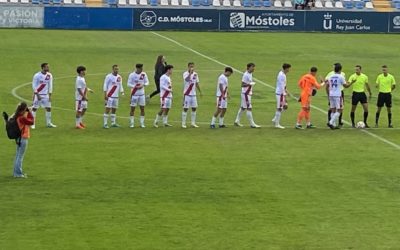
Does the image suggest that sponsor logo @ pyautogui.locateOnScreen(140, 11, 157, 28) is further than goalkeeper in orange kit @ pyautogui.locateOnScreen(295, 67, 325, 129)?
Yes

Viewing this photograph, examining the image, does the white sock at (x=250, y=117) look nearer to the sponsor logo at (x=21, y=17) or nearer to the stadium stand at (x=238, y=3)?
the sponsor logo at (x=21, y=17)

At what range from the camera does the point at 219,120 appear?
3609 centimetres

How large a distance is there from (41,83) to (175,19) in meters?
42.1

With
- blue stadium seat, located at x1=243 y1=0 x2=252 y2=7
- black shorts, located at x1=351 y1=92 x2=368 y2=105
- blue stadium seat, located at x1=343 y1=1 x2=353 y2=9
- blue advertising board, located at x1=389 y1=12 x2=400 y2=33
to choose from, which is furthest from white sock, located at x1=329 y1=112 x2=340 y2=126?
blue stadium seat, located at x1=343 y1=1 x2=353 y2=9

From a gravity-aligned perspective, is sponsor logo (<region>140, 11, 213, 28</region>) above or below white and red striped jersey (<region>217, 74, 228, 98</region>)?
above

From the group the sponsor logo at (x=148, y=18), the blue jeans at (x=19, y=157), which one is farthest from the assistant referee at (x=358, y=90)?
the sponsor logo at (x=148, y=18)

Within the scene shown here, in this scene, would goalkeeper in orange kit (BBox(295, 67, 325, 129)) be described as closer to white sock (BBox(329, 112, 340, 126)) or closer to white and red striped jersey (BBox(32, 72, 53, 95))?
white sock (BBox(329, 112, 340, 126))

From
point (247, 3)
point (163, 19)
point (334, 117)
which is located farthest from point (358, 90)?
point (247, 3)

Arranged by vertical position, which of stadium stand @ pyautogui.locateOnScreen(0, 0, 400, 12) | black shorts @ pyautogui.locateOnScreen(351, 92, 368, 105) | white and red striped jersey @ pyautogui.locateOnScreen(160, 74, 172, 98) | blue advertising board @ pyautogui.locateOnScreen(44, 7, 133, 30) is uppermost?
stadium stand @ pyautogui.locateOnScreen(0, 0, 400, 12)

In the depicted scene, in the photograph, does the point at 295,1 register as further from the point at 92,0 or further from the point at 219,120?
the point at 219,120

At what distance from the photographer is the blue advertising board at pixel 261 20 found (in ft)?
252

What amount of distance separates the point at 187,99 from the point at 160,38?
3576 centimetres

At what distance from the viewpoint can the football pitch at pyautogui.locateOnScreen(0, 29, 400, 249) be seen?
21.2 meters

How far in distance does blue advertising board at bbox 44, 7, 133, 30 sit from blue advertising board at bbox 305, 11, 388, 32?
14.6 meters
